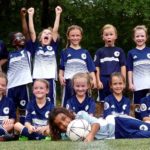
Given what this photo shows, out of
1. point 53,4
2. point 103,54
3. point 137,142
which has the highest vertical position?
point 53,4

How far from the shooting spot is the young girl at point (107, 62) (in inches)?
325

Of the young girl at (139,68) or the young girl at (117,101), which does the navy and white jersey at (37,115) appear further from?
the young girl at (139,68)

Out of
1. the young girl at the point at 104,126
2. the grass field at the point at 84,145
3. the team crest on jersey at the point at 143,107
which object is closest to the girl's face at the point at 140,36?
the team crest on jersey at the point at 143,107

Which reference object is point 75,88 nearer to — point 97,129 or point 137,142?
point 97,129

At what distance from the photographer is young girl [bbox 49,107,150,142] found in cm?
638

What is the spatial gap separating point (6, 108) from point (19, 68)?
3.18ft

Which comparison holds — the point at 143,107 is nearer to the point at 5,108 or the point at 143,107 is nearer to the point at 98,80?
the point at 98,80

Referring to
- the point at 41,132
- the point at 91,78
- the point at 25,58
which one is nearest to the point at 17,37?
the point at 25,58

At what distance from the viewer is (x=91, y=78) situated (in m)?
8.16

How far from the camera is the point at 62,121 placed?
6.37 metres

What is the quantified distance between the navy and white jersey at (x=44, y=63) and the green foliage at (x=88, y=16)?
22.1ft

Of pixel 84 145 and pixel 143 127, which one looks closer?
pixel 84 145

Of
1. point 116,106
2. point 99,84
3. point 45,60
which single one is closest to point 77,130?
point 116,106

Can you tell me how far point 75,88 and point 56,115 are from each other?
1.06 metres
